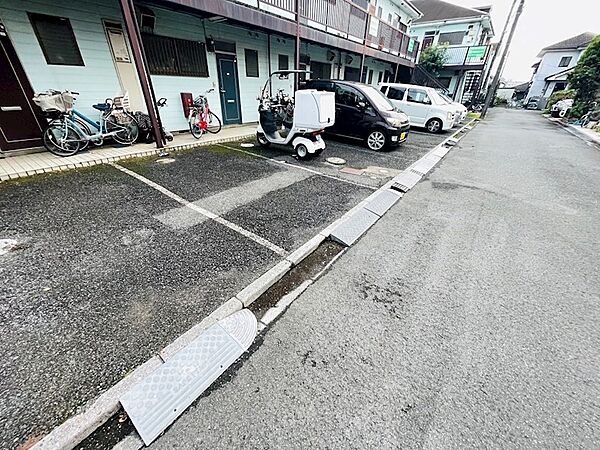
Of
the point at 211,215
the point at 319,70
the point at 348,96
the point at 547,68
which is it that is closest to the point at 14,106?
the point at 211,215

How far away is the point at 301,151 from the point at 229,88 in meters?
4.27

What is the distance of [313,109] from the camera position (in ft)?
17.8

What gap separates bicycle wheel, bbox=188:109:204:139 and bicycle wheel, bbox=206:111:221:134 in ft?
1.41

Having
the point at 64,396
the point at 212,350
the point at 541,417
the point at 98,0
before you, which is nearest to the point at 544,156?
the point at 541,417

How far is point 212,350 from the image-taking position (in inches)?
72.2

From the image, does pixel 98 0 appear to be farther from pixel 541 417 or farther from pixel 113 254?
pixel 541 417

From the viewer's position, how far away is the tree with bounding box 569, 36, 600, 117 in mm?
14812

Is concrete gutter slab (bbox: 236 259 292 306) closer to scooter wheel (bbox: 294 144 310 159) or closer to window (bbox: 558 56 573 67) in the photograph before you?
scooter wheel (bbox: 294 144 310 159)

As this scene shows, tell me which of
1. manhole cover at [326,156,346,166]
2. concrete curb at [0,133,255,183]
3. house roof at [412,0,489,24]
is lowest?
manhole cover at [326,156,346,166]

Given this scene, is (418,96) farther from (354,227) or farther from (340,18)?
(354,227)

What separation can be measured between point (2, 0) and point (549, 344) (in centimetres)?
886

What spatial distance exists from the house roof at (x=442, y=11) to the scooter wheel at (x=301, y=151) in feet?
77.0

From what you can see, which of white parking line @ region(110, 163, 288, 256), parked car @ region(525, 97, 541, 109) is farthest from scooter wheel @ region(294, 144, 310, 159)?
parked car @ region(525, 97, 541, 109)

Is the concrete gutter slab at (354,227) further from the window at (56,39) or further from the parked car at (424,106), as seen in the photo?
the parked car at (424,106)
